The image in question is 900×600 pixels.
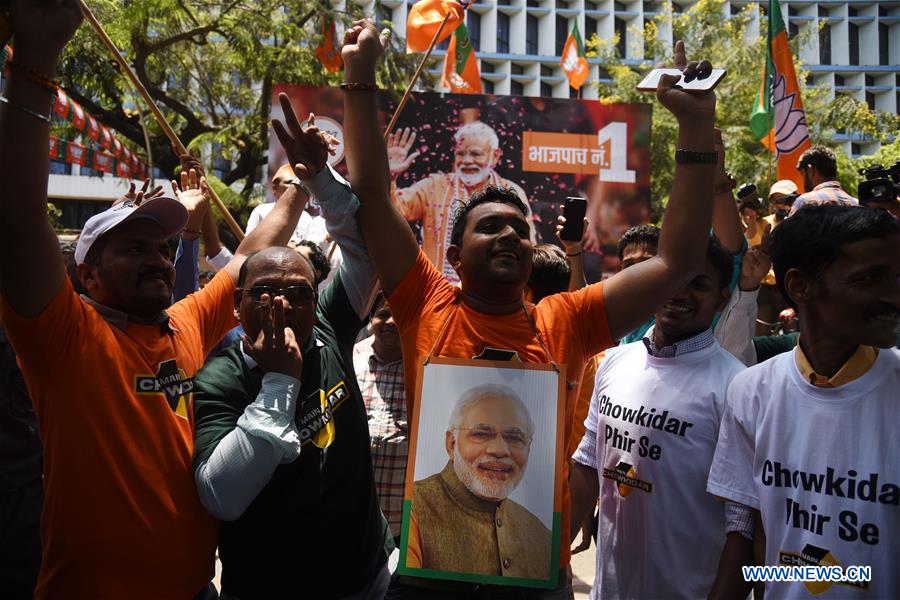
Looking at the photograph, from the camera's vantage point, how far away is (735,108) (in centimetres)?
2217

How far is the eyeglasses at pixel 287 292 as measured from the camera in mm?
2211

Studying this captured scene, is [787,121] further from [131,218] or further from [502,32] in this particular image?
[502,32]

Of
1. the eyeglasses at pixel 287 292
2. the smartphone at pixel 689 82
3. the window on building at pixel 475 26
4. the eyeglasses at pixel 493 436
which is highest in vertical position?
the window on building at pixel 475 26

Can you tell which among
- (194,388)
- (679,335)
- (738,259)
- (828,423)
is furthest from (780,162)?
(194,388)

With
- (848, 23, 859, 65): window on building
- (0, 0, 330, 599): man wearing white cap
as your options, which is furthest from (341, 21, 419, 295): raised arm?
(848, 23, 859, 65): window on building

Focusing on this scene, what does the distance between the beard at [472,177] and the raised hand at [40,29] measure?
10981mm

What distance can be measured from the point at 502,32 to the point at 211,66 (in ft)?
139

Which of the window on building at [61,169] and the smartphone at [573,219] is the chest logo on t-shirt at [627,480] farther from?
the window on building at [61,169]

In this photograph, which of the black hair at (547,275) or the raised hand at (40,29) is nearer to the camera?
the raised hand at (40,29)

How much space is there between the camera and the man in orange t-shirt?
219 centimetres

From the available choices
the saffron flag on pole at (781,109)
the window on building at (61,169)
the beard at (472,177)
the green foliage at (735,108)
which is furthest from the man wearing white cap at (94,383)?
the window on building at (61,169)

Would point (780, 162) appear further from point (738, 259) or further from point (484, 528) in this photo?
point (484, 528)

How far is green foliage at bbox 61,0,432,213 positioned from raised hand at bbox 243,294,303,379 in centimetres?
1400

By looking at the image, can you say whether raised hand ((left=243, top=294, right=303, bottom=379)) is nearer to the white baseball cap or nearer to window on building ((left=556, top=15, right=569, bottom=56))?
the white baseball cap
